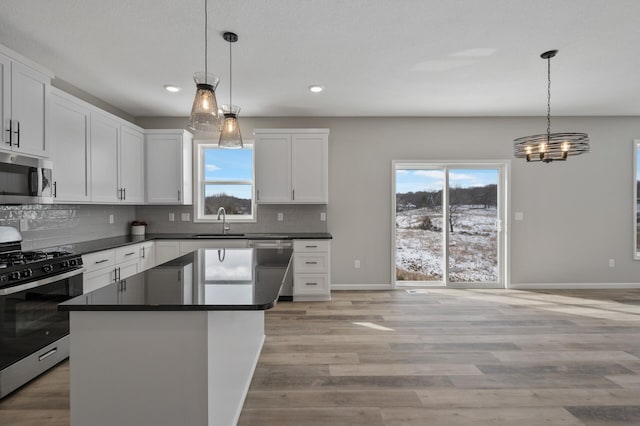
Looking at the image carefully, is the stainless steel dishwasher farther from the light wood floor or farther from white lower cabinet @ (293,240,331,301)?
the light wood floor

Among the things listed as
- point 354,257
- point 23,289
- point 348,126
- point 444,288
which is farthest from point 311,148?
point 23,289

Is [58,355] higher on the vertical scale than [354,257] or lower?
lower

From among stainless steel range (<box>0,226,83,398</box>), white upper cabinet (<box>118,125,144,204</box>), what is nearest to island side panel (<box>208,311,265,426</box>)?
stainless steel range (<box>0,226,83,398</box>)

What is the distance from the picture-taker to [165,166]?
4.33 m

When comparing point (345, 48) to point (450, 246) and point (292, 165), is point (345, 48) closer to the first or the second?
point (292, 165)

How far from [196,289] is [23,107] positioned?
232 cm

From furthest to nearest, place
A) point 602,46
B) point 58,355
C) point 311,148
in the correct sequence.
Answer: point 311,148, point 602,46, point 58,355

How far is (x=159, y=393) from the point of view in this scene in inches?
51.3

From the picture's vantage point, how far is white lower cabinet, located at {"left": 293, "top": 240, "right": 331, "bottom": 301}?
416 centimetres

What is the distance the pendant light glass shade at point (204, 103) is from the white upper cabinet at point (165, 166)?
9.45ft

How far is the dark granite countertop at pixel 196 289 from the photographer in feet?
4.01

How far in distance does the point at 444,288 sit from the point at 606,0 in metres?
3.68

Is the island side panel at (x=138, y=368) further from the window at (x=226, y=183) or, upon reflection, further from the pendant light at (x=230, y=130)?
the window at (x=226, y=183)

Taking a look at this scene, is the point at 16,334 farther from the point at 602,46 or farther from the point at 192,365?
the point at 602,46
